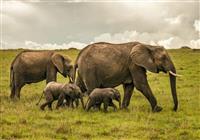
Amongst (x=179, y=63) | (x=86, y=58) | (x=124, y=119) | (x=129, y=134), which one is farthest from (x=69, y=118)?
(x=179, y=63)

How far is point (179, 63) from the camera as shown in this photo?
4259 cm

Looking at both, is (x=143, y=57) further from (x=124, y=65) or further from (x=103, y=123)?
(x=103, y=123)

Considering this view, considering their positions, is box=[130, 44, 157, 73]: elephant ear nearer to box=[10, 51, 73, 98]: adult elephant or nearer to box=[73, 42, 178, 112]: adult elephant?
box=[73, 42, 178, 112]: adult elephant

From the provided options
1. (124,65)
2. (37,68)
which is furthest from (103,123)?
(37,68)

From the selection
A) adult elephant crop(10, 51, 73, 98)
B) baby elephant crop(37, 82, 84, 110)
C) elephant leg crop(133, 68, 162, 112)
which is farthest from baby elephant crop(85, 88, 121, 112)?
adult elephant crop(10, 51, 73, 98)

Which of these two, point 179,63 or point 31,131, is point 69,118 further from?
point 179,63

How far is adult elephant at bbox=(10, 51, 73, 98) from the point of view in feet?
76.0

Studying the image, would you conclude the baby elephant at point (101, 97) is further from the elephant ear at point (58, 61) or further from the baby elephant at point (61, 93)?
the elephant ear at point (58, 61)

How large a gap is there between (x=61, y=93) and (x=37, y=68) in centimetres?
556

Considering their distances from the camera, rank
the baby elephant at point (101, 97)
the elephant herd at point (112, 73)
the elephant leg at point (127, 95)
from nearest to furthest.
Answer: the baby elephant at point (101, 97)
the elephant herd at point (112, 73)
the elephant leg at point (127, 95)

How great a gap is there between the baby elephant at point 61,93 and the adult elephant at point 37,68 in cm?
420

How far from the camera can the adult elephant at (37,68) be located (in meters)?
23.2

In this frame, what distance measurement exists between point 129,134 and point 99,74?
6.07m

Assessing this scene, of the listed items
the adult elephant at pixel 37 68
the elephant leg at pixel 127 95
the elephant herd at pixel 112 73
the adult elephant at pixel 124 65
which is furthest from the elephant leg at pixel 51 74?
the elephant leg at pixel 127 95
